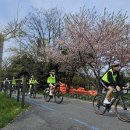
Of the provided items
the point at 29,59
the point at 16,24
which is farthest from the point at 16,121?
the point at 29,59

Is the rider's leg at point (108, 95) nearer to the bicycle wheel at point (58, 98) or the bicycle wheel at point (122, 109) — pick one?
the bicycle wheel at point (122, 109)

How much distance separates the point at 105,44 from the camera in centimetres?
3272

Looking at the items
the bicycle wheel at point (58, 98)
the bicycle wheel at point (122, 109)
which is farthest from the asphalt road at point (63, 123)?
the bicycle wheel at point (58, 98)

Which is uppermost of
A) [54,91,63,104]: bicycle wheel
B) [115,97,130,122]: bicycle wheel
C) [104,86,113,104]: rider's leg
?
[54,91,63,104]: bicycle wheel

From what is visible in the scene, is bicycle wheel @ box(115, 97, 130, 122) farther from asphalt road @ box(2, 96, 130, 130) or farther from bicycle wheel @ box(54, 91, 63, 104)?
bicycle wheel @ box(54, 91, 63, 104)

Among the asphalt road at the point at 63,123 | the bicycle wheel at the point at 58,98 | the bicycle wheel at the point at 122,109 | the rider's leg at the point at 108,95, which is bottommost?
the asphalt road at the point at 63,123

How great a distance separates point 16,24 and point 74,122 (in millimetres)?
8590

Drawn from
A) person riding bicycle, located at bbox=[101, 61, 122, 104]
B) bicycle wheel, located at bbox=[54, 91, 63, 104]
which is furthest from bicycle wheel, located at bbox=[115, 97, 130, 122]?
bicycle wheel, located at bbox=[54, 91, 63, 104]

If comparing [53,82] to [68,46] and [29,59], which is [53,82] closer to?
[68,46]

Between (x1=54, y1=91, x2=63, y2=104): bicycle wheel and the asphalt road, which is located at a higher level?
(x1=54, y1=91, x2=63, y2=104): bicycle wheel

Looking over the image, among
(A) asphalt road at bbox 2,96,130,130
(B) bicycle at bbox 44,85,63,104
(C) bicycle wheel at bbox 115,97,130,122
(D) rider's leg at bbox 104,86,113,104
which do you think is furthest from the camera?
(B) bicycle at bbox 44,85,63,104

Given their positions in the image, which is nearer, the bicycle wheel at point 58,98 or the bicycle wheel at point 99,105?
the bicycle wheel at point 99,105

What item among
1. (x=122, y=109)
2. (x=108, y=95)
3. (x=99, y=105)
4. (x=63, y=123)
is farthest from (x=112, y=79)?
(x=63, y=123)

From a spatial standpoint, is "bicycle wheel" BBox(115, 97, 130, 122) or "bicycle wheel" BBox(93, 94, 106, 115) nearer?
"bicycle wheel" BBox(115, 97, 130, 122)
